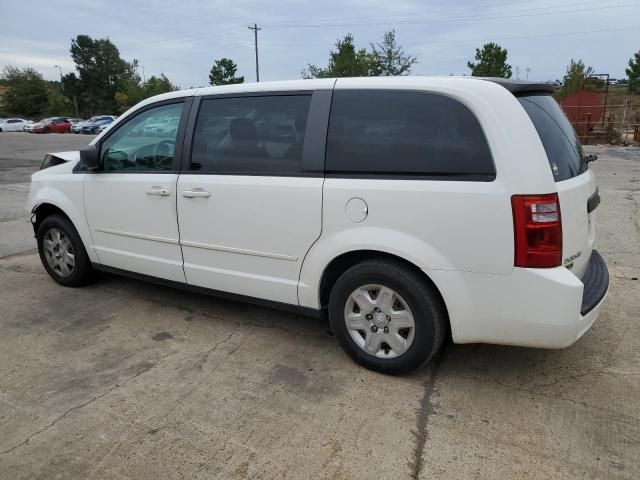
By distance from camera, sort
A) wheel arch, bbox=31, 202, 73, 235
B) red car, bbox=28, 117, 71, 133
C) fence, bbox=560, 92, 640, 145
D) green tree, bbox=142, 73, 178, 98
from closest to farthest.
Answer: wheel arch, bbox=31, 202, 73, 235, fence, bbox=560, 92, 640, 145, red car, bbox=28, 117, 71, 133, green tree, bbox=142, 73, 178, 98

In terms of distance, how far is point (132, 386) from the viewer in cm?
316

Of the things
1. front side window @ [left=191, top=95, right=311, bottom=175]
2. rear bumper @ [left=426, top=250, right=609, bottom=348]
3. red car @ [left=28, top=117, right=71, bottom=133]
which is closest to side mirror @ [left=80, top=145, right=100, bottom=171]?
front side window @ [left=191, top=95, right=311, bottom=175]

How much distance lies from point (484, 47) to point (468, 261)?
3275 centimetres

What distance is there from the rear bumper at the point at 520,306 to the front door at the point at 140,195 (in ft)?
6.86

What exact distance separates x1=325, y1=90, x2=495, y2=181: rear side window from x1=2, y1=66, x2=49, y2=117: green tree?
8391cm

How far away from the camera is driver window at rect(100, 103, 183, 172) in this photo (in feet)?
13.0

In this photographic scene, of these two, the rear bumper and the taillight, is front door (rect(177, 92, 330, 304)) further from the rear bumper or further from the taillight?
the taillight

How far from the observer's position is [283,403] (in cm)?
296

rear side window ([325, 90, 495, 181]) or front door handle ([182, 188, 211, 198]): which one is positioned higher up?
rear side window ([325, 90, 495, 181])

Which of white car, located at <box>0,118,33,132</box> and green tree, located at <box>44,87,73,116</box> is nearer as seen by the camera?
white car, located at <box>0,118,33,132</box>

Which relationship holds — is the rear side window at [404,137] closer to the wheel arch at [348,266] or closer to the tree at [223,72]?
the wheel arch at [348,266]

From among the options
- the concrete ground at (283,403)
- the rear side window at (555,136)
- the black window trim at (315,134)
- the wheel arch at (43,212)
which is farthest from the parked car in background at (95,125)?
the rear side window at (555,136)

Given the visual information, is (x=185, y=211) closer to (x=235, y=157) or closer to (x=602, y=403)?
(x=235, y=157)

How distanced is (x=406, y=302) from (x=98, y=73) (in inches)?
3422
